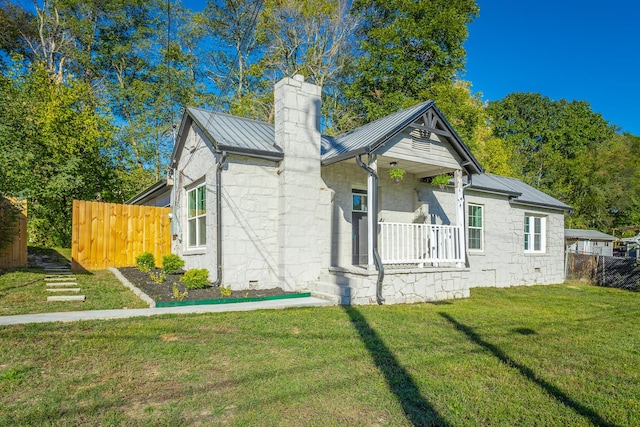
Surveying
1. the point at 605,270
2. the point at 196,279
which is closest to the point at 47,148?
the point at 196,279

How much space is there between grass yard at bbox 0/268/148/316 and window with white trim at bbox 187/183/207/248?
207 cm

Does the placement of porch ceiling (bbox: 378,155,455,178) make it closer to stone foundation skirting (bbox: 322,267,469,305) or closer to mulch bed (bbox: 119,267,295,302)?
stone foundation skirting (bbox: 322,267,469,305)

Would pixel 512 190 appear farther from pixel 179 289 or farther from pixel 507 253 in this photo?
pixel 179 289

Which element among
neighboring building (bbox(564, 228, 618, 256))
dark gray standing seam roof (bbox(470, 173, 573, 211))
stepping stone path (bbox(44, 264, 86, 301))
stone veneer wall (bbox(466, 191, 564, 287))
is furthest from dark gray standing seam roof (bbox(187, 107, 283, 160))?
neighboring building (bbox(564, 228, 618, 256))

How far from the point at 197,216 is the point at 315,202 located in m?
3.31

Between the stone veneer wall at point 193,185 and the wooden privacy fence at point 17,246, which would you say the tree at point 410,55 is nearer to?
the stone veneer wall at point 193,185

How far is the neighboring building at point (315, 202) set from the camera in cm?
834

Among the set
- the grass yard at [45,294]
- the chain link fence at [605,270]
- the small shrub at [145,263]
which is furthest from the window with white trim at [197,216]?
the chain link fence at [605,270]

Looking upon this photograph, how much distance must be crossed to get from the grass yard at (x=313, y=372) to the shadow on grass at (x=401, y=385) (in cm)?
1

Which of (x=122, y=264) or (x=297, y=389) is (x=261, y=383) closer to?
(x=297, y=389)

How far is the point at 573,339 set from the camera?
5551 millimetres

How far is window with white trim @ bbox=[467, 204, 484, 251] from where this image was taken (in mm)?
12836

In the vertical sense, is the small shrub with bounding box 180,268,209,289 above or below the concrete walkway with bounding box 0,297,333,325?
above

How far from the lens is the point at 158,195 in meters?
15.0
